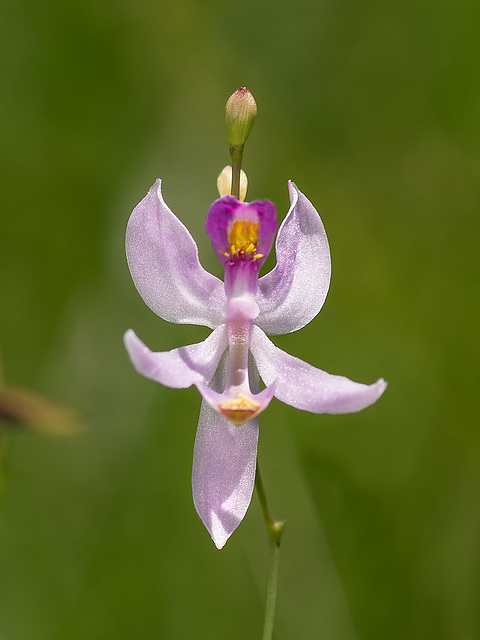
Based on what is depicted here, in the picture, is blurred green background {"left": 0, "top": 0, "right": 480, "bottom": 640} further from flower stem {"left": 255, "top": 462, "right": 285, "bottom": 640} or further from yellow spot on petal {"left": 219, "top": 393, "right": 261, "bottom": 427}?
Answer: yellow spot on petal {"left": 219, "top": 393, "right": 261, "bottom": 427}

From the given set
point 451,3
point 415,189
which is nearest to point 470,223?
point 415,189

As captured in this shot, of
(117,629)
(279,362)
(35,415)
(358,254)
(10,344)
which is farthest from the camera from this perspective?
(358,254)

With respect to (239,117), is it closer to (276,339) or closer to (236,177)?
(236,177)

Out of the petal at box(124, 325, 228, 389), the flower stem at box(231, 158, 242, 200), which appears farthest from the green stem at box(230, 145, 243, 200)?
the petal at box(124, 325, 228, 389)

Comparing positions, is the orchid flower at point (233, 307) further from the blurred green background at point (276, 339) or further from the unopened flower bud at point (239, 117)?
the blurred green background at point (276, 339)

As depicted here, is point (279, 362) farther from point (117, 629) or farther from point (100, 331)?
point (100, 331)

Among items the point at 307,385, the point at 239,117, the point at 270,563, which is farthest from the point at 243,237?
the point at 270,563

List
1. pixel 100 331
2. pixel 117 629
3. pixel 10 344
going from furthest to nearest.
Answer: pixel 10 344, pixel 100 331, pixel 117 629

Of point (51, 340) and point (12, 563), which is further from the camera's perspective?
point (51, 340)
